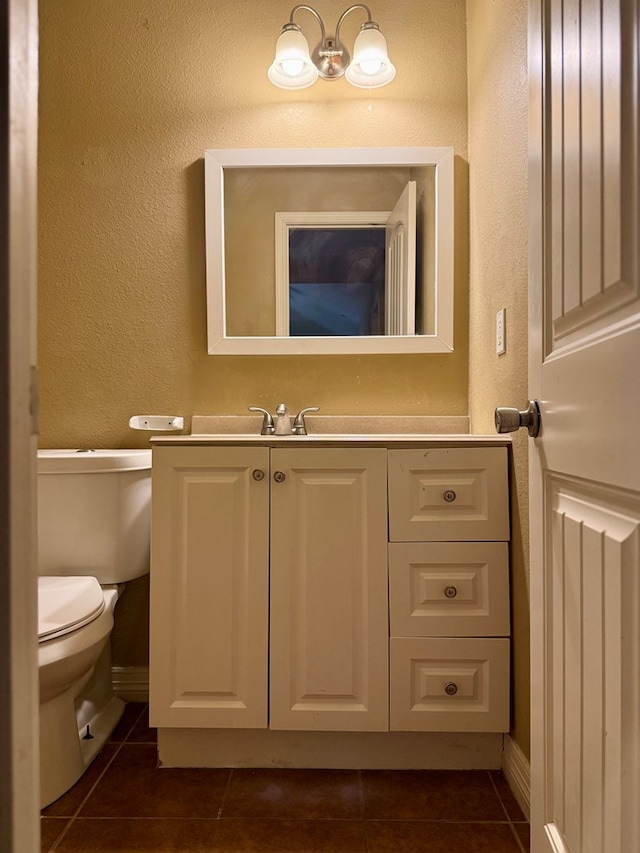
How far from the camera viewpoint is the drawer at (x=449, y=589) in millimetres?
1291

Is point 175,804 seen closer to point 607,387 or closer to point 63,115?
point 607,387

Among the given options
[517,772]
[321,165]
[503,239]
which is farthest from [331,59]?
[517,772]

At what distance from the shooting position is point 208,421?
1.74m

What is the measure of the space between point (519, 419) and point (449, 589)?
66cm

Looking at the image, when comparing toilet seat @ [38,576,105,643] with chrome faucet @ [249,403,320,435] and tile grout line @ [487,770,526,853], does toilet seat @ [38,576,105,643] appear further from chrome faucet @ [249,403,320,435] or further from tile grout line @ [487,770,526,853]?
tile grout line @ [487,770,526,853]

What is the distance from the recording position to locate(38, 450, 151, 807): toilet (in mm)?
1231

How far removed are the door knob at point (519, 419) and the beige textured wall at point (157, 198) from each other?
0.96 m

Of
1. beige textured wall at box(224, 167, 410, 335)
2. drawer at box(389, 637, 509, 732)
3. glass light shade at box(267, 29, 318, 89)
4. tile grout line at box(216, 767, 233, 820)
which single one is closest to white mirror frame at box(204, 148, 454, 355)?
beige textured wall at box(224, 167, 410, 335)

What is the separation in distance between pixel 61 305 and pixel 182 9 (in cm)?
103

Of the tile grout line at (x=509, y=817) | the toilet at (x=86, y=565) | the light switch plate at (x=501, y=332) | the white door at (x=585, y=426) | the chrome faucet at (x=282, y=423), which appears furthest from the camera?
the chrome faucet at (x=282, y=423)

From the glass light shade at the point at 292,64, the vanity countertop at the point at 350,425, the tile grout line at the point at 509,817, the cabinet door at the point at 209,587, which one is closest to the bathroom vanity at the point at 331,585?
the cabinet door at the point at 209,587

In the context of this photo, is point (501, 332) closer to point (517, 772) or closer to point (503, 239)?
point (503, 239)

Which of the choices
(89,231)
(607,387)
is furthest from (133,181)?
(607,387)

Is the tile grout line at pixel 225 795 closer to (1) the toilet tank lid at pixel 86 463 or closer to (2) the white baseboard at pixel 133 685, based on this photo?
(2) the white baseboard at pixel 133 685
